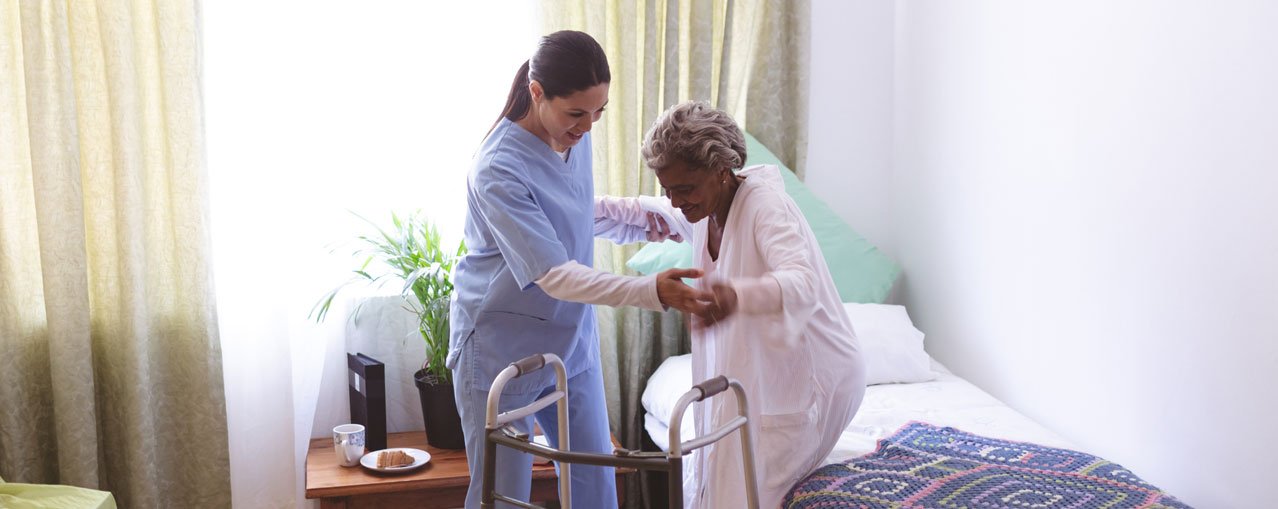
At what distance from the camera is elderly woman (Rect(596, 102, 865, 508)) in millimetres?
1808

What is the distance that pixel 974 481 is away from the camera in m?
1.93

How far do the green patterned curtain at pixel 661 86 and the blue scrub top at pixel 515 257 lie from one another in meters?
1.07

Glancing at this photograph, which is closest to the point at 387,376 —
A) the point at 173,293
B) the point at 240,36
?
the point at 173,293

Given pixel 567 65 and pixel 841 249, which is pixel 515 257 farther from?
pixel 841 249

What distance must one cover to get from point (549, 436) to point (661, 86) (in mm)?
1495

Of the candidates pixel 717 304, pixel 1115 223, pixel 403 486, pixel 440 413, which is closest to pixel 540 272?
pixel 717 304

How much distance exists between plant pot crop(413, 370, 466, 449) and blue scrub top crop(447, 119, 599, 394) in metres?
0.83

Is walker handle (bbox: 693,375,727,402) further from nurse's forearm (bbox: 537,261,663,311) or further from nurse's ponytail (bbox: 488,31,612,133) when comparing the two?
nurse's ponytail (bbox: 488,31,612,133)

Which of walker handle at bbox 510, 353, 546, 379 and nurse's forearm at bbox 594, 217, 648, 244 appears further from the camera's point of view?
nurse's forearm at bbox 594, 217, 648, 244

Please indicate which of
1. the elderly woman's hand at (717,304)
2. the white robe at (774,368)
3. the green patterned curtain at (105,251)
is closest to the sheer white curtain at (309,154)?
the green patterned curtain at (105,251)

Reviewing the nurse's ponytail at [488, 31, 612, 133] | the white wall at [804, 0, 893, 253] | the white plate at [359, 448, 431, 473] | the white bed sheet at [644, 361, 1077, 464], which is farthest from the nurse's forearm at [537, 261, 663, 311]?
the white wall at [804, 0, 893, 253]

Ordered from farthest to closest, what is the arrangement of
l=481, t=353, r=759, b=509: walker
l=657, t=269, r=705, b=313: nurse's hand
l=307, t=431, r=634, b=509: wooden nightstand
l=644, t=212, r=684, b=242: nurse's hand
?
l=307, t=431, r=634, b=509: wooden nightstand, l=644, t=212, r=684, b=242: nurse's hand, l=657, t=269, r=705, b=313: nurse's hand, l=481, t=353, r=759, b=509: walker

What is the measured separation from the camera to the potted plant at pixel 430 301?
2846mm

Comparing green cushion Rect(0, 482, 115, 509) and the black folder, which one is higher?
the black folder
